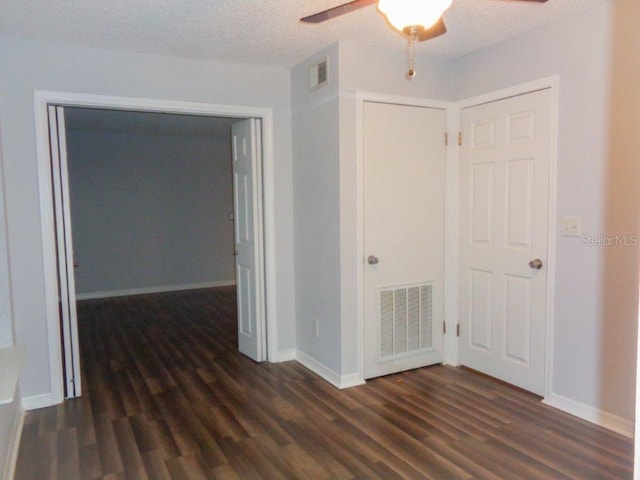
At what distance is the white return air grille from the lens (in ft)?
11.4

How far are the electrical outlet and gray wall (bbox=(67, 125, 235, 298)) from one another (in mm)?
5531

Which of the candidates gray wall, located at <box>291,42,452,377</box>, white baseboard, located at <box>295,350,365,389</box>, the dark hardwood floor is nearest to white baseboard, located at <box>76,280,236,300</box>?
the dark hardwood floor

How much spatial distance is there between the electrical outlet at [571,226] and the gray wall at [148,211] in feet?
18.1

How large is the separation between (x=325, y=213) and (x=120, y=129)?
4159mm

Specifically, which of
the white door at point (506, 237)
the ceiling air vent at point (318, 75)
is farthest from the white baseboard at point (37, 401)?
the white door at point (506, 237)

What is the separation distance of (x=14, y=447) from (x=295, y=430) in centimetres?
149

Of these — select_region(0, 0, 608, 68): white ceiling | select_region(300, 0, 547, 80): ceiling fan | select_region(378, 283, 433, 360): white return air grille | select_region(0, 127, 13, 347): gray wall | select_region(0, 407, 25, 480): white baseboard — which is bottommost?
select_region(0, 407, 25, 480): white baseboard

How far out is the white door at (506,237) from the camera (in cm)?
300

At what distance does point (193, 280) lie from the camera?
24.2 feet

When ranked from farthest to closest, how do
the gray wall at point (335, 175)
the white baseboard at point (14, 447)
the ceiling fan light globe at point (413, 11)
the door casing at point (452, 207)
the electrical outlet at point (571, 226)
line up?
the gray wall at point (335, 175), the door casing at point (452, 207), the electrical outlet at point (571, 226), the white baseboard at point (14, 447), the ceiling fan light globe at point (413, 11)

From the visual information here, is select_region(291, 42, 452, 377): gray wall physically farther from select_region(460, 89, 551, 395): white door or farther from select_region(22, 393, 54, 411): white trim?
select_region(22, 393, 54, 411): white trim

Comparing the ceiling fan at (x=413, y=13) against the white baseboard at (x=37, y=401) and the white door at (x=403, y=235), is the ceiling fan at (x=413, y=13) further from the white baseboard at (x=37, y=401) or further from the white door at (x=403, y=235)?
the white baseboard at (x=37, y=401)

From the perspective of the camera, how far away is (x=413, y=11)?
1.54 metres

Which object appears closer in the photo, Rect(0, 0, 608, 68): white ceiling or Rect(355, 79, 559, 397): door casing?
Rect(0, 0, 608, 68): white ceiling
